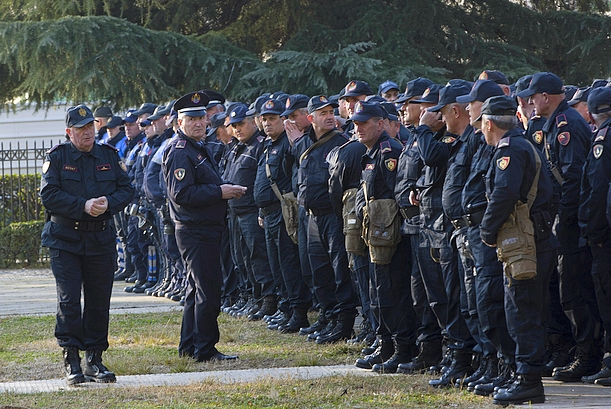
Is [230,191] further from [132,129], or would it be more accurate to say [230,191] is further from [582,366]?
[132,129]

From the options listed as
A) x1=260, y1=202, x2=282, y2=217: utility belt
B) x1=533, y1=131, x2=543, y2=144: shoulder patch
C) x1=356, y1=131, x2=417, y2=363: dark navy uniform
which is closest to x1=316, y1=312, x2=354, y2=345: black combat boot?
x1=356, y1=131, x2=417, y2=363: dark navy uniform

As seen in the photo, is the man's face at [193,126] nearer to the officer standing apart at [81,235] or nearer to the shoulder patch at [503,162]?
the officer standing apart at [81,235]

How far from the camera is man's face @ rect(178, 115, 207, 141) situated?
896 centimetres

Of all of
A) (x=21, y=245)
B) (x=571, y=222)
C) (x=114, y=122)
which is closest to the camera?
(x=571, y=222)

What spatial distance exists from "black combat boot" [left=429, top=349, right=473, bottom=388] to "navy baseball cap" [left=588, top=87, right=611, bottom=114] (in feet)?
7.10

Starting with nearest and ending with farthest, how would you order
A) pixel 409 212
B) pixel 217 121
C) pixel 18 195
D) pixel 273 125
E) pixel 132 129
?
1. pixel 409 212
2. pixel 273 125
3. pixel 217 121
4. pixel 132 129
5. pixel 18 195

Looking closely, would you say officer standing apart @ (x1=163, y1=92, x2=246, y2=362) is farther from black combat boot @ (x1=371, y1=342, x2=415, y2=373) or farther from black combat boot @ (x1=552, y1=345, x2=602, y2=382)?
black combat boot @ (x1=552, y1=345, x2=602, y2=382)

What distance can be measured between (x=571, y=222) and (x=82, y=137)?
13.5 ft

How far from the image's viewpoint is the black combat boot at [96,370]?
26.5ft

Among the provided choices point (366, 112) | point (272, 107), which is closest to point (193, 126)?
point (366, 112)

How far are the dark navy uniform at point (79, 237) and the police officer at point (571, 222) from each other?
360 cm

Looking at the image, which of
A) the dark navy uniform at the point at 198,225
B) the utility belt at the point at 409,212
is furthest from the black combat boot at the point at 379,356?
the dark navy uniform at the point at 198,225

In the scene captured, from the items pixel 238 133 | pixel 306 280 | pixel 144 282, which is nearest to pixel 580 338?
pixel 306 280

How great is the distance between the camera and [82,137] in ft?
27.2
